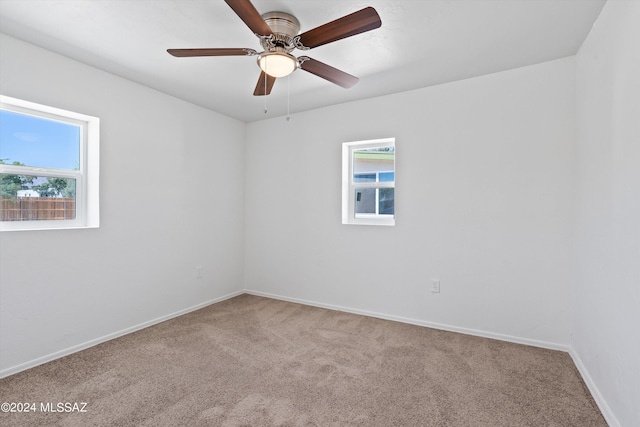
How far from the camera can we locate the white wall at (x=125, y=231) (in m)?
2.22

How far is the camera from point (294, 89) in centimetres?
308

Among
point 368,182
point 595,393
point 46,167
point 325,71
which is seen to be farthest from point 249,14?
point 595,393

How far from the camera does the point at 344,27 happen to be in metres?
1.59

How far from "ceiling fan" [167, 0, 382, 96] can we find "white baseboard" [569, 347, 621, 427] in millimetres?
2443

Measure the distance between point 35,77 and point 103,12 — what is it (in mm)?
901

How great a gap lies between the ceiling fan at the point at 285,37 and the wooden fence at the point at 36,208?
1716 millimetres

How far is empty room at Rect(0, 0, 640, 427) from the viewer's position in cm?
178

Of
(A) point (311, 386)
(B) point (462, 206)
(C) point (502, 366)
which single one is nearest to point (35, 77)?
(A) point (311, 386)

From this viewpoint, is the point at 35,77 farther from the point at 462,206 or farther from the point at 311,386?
the point at 462,206

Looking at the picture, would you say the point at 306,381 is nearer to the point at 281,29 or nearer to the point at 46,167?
the point at 281,29

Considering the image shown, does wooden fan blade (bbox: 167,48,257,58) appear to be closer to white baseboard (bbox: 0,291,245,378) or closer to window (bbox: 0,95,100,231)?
window (bbox: 0,95,100,231)

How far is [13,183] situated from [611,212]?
4.09 m

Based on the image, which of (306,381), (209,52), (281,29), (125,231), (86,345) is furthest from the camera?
(125,231)

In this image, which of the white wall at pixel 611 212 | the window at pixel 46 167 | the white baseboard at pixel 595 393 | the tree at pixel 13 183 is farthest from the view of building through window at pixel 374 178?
the tree at pixel 13 183
